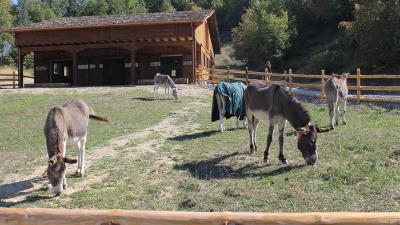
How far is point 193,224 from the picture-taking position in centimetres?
308

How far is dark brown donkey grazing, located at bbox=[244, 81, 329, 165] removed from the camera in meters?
8.71

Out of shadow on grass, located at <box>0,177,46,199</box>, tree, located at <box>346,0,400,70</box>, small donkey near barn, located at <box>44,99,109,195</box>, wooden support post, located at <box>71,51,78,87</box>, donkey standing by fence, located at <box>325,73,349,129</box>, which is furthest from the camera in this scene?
tree, located at <box>346,0,400,70</box>

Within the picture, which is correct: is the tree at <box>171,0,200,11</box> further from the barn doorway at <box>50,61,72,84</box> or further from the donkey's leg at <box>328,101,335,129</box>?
the donkey's leg at <box>328,101,335,129</box>

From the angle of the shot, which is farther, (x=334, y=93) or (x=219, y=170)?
(x=334, y=93)

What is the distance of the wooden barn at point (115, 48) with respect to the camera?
3120 cm

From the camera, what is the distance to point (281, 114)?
9.31 metres

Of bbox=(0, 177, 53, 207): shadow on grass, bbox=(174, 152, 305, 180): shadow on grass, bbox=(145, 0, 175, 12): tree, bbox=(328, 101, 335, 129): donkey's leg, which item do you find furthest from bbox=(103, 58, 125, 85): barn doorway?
bbox=(145, 0, 175, 12): tree

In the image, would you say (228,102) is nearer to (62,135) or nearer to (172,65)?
(62,135)

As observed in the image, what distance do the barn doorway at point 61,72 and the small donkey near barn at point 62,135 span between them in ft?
89.8

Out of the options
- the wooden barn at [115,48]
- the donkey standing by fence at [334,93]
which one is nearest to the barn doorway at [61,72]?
the wooden barn at [115,48]

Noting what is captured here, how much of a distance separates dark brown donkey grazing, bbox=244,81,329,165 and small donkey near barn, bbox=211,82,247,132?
2.43 meters

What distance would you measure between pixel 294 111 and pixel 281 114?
328 mm

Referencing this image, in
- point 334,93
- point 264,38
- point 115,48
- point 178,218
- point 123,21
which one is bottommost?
point 178,218

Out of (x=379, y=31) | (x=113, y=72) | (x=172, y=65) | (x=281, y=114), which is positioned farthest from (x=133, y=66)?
(x=281, y=114)
